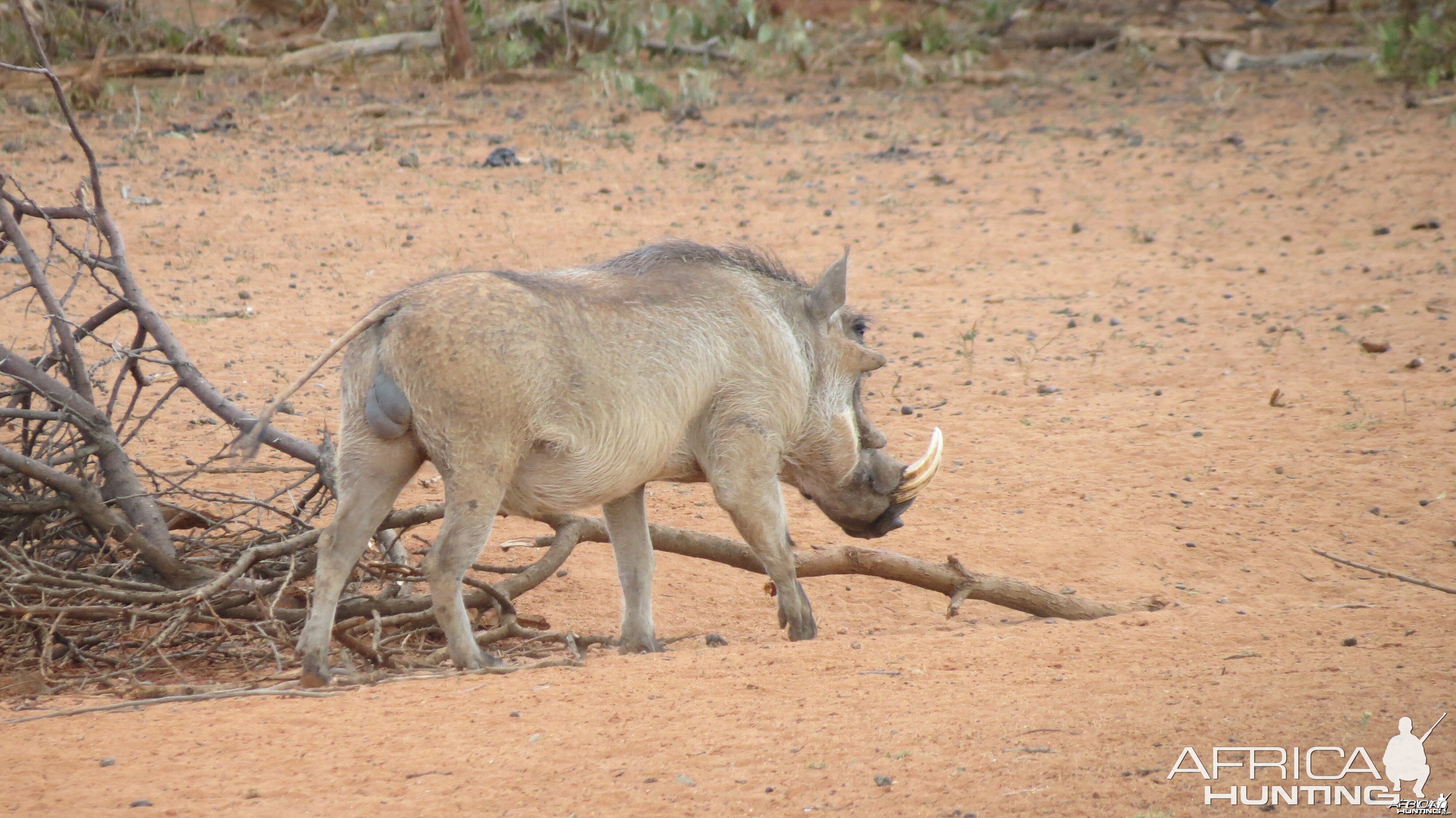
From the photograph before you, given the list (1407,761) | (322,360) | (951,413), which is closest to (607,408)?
(322,360)

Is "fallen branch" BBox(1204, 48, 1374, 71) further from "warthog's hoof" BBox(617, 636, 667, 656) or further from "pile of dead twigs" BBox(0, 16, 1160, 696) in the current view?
"warthog's hoof" BBox(617, 636, 667, 656)

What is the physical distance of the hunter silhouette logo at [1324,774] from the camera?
259 cm

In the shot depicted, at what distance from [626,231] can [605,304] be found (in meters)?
5.61

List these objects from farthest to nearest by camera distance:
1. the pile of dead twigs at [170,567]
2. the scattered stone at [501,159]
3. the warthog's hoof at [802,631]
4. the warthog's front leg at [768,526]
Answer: the scattered stone at [501,159], the warthog's hoof at [802,631], the warthog's front leg at [768,526], the pile of dead twigs at [170,567]

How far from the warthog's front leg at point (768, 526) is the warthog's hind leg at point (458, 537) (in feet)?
2.54

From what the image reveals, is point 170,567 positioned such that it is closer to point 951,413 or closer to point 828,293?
point 828,293

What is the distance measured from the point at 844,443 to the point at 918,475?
34cm

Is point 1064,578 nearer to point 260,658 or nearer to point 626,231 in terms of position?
point 260,658

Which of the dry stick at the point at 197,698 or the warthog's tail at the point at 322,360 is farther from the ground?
the warthog's tail at the point at 322,360

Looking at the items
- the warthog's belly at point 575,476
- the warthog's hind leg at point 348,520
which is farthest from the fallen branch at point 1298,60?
the warthog's hind leg at point 348,520

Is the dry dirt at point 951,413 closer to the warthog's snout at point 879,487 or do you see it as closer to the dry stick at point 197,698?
the dry stick at point 197,698

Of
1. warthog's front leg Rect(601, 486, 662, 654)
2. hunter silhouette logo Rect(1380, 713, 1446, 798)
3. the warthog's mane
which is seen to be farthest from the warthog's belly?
hunter silhouette logo Rect(1380, 713, 1446, 798)

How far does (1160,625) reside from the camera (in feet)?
13.0

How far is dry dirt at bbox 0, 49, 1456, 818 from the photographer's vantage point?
115 inches
